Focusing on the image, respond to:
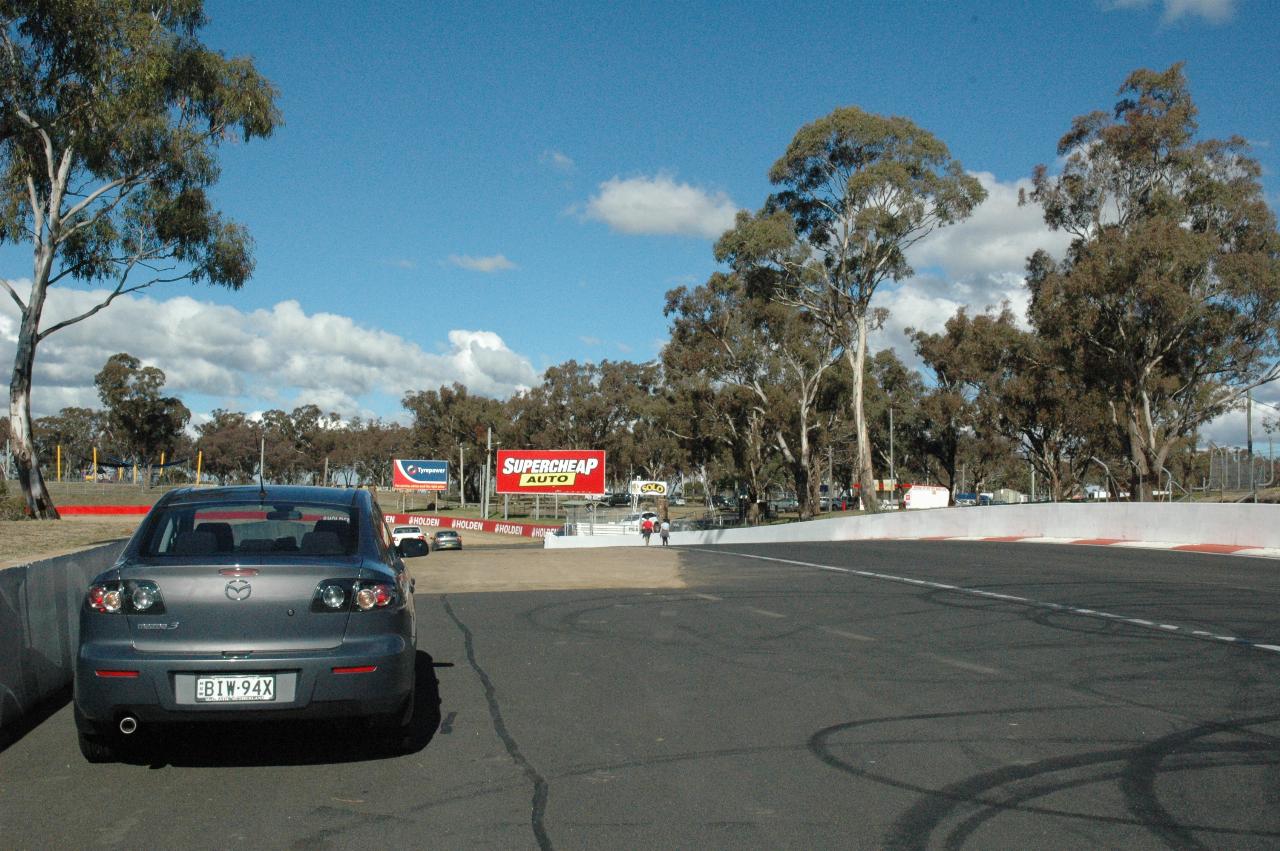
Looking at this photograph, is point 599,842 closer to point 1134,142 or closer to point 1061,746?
point 1061,746

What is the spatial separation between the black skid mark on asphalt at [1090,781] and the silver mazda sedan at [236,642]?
2550mm

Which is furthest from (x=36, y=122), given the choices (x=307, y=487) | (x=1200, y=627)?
(x=1200, y=627)

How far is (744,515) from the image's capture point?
2908 inches

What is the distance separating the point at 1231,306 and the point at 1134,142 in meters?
7.06

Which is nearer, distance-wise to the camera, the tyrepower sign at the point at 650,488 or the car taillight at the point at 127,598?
the car taillight at the point at 127,598

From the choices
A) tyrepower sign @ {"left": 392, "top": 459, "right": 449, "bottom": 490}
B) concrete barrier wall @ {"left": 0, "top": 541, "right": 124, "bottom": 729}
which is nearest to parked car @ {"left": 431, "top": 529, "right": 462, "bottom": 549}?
concrete barrier wall @ {"left": 0, "top": 541, "right": 124, "bottom": 729}

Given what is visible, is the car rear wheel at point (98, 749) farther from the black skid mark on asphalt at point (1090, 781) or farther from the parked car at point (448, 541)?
the parked car at point (448, 541)

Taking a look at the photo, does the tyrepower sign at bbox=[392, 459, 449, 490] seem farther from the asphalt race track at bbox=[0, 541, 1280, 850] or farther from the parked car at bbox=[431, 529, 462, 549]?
the asphalt race track at bbox=[0, 541, 1280, 850]

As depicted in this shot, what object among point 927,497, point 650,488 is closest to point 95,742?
point 650,488

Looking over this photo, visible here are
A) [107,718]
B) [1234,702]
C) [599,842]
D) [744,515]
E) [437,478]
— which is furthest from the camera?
[437,478]

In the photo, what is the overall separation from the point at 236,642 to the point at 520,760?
65.7 inches

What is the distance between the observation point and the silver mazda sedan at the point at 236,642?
5.72m

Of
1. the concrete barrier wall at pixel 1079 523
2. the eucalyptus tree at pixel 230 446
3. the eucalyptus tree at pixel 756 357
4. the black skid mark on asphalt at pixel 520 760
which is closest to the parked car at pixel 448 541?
the concrete barrier wall at pixel 1079 523

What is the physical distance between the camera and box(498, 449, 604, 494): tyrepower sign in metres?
75.2
